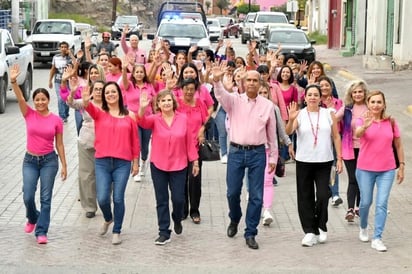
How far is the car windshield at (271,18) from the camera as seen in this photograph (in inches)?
1763

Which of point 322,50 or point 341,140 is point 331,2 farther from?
point 341,140

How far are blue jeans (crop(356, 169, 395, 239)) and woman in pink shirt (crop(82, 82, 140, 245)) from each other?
91.2 inches

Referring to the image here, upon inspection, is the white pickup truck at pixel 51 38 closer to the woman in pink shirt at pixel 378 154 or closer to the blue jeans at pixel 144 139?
the blue jeans at pixel 144 139

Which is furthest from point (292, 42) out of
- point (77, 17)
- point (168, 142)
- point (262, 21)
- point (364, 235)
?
point (77, 17)

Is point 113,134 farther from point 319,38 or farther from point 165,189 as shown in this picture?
point 319,38

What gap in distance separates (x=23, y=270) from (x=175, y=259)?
142 cm

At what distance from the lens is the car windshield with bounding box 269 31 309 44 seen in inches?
1229

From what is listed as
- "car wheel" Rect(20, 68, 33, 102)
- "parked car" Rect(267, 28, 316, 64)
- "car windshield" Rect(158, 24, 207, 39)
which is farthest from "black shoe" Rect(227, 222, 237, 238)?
"parked car" Rect(267, 28, 316, 64)

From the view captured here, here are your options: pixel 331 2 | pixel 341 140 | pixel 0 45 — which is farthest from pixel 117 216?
pixel 331 2

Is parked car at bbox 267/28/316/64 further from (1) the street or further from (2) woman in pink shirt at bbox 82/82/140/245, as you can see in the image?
(2) woman in pink shirt at bbox 82/82/140/245

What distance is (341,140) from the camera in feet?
29.7

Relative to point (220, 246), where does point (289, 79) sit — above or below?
above

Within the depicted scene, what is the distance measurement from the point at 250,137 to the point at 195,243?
4.15 feet

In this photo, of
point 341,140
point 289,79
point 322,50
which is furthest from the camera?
point 322,50
